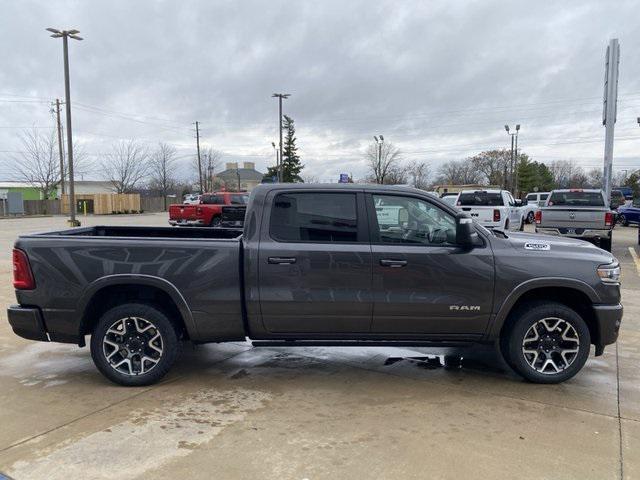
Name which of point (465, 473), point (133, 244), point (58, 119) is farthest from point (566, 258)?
point (58, 119)

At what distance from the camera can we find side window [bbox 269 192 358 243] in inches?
186

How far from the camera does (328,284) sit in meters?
4.64

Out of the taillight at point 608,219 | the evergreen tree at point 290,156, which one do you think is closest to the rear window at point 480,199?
the taillight at point 608,219

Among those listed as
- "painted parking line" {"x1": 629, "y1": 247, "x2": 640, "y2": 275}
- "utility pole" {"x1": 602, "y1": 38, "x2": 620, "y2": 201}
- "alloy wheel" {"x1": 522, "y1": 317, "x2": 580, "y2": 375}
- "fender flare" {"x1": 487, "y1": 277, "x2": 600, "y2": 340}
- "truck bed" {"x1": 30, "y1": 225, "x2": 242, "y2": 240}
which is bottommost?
"painted parking line" {"x1": 629, "y1": 247, "x2": 640, "y2": 275}

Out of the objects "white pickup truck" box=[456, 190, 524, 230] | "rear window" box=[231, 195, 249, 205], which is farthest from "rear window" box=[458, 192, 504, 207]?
"rear window" box=[231, 195, 249, 205]

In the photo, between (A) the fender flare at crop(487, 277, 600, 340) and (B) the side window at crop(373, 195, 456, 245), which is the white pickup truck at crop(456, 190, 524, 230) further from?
(B) the side window at crop(373, 195, 456, 245)

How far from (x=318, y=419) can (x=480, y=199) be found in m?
14.7

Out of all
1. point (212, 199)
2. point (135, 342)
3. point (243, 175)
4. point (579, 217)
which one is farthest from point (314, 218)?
point (243, 175)

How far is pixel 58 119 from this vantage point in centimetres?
5009

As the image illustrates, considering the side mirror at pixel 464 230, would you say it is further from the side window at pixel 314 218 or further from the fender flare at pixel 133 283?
the fender flare at pixel 133 283

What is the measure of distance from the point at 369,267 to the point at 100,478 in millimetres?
2589

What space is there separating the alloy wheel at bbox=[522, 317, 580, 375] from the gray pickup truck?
33.2 ft

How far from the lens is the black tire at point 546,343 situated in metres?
4.77

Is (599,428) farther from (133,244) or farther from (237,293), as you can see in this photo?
(133,244)
